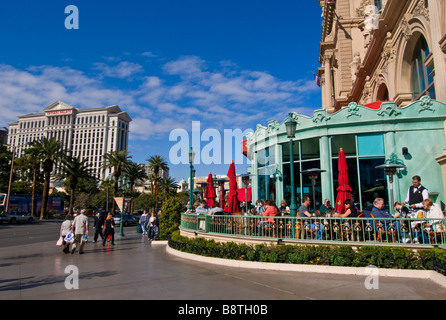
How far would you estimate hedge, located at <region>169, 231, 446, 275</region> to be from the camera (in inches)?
286

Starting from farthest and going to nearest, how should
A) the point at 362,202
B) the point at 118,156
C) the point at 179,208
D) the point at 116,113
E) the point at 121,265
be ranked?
the point at 116,113 → the point at 118,156 → the point at 179,208 → the point at 362,202 → the point at 121,265

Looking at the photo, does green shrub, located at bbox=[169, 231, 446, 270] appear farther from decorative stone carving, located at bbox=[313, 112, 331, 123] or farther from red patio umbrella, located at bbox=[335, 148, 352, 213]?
decorative stone carving, located at bbox=[313, 112, 331, 123]

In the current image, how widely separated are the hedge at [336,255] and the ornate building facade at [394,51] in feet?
33.4

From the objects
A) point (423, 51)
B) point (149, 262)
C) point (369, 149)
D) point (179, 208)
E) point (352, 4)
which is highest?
point (352, 4)

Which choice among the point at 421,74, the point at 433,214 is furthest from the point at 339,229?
the point at 421,74

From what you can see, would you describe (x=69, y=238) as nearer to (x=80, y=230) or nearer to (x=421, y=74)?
(x=80, y=230)

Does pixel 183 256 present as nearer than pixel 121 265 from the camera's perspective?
No

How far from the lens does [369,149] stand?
15.2 meters

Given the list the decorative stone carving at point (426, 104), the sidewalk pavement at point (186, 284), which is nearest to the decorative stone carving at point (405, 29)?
the decorative stone carving at point (426, 104)

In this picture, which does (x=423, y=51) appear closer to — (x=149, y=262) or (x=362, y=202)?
(x=362, y=202)

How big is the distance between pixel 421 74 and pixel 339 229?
14.5m
